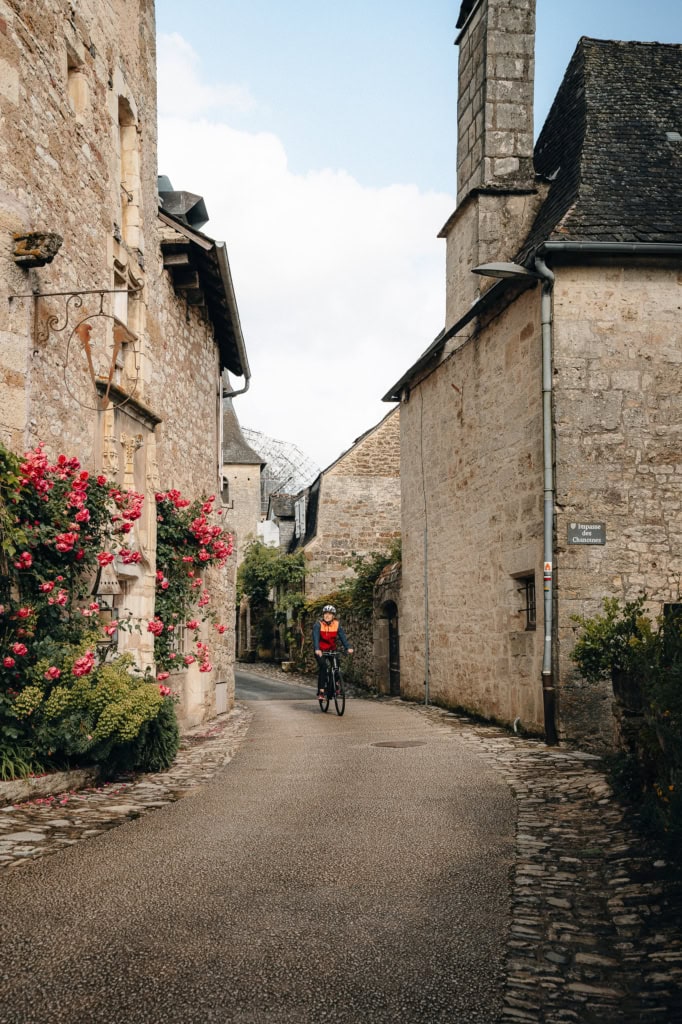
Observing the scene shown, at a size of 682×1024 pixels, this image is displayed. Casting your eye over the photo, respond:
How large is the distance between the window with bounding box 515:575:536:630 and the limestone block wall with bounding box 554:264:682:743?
1103mm

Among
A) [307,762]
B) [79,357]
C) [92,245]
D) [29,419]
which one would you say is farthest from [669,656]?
[92,245]

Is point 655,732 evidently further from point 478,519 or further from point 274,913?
point 478,519

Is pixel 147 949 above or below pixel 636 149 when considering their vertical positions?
below

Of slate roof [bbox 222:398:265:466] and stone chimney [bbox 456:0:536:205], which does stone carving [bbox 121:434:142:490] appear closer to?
stone chimney [bbox 456:0:536:205]

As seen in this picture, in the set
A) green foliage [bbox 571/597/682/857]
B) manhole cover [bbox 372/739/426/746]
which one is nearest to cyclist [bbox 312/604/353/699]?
manhole cover [bbox 372/739/426/746]

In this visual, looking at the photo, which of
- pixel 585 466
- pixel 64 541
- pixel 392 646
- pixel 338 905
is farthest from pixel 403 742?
pixel 392 646

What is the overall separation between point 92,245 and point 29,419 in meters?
2.39

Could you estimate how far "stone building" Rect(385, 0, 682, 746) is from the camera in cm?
1068

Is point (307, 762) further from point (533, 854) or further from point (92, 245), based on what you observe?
point (92, 245)

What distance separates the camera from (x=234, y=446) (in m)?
52.7

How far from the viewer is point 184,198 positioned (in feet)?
49.3

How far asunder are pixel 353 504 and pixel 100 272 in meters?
20.1

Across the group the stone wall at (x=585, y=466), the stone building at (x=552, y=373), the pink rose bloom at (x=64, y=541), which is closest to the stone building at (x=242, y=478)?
the stone building at (x=552, y=373)

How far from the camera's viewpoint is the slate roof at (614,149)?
1112cm
